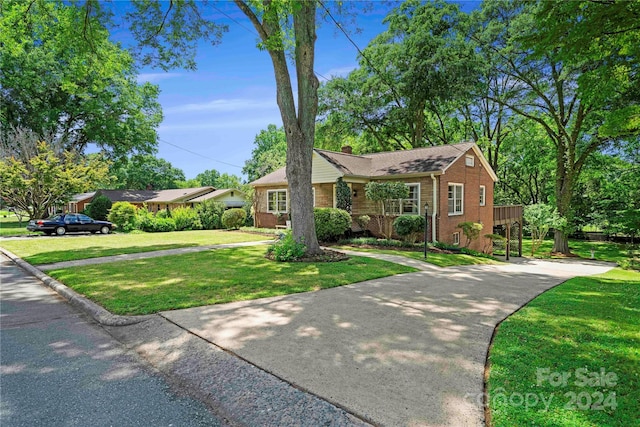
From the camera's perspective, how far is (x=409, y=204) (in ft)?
57.2

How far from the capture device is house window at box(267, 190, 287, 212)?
73.7 feet

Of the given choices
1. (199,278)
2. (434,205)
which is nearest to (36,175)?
(199,278)

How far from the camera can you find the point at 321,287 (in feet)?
23.3

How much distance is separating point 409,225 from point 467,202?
5140 millimetres

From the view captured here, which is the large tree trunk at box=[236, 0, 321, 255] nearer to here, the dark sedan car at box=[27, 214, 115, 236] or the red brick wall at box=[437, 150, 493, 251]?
the red brick wall at box=[437, 150, 493, 251]

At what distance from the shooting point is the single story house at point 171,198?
1416 inches

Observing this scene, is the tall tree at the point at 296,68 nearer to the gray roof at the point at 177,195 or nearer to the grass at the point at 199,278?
the grass at the point at 199,278

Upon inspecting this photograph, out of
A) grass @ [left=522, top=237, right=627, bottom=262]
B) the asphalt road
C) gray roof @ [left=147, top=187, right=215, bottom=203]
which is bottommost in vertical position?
grass @ [left=522, top=237, right=627, bottom=262]

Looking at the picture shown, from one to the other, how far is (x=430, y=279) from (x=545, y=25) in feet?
17.7

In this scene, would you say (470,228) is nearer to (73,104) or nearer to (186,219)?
(186,219)

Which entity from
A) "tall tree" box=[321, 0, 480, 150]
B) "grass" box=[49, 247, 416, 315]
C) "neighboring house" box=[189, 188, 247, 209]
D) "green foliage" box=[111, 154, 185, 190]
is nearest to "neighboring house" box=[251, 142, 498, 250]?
"tall tree" box=[321, 0, 480, 150]

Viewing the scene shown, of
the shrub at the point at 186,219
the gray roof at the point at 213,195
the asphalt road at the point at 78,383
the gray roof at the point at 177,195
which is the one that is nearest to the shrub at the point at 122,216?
the shrub at the point at 186,219

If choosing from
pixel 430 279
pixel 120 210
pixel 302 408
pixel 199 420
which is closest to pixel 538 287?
pixel 430 279

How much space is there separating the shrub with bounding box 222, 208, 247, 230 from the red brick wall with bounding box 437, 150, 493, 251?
45.8ft
